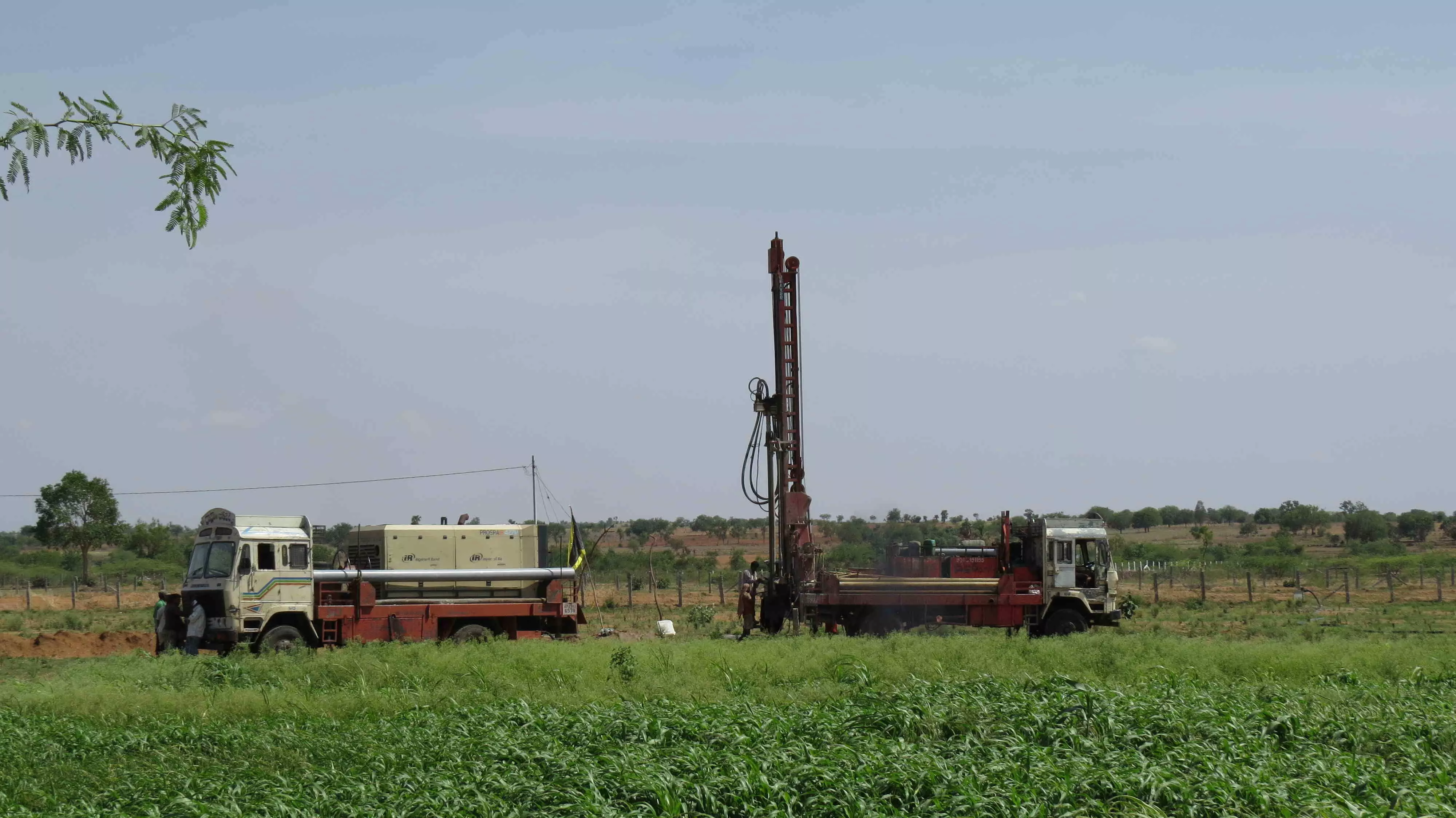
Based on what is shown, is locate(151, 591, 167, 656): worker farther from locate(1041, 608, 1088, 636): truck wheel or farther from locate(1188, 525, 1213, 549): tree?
locate(1188, 525, 1213, 549): tree

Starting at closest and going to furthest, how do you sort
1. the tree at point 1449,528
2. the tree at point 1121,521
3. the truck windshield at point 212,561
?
the truck windshield at point 212,561 < the tree at point 1449,528 < the tree at point 1121,521

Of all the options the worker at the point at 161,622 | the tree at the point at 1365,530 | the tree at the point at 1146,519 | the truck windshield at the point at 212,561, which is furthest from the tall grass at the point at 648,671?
the tree at the point at 1146,519

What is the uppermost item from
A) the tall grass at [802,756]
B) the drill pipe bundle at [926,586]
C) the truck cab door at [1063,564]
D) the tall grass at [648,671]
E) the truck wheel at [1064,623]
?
the truck cab door at [1063,564]

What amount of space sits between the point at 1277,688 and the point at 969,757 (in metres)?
5.62

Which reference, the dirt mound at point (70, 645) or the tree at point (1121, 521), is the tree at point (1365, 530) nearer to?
the tree at point (1121, 521)

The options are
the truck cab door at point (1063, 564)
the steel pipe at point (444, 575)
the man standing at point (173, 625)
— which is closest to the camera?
the steel pipe at point (444, 575)

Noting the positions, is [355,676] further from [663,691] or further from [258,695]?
[663,691]

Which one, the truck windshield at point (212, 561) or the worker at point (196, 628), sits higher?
the truck windshield at point (212, 561)

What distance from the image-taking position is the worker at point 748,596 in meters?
28.5

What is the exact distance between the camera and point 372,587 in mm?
25344

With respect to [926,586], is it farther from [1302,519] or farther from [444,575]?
[1302,519]

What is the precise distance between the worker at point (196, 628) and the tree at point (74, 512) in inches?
1992

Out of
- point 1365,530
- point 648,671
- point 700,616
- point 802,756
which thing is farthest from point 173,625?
point 1365,530

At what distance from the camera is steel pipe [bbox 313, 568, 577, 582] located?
25.3 meters
